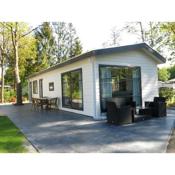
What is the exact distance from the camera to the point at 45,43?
32.2m

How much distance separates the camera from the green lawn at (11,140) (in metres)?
5.32

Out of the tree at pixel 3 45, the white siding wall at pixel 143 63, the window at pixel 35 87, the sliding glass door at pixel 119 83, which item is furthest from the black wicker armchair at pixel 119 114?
the tree at pixel 3 45

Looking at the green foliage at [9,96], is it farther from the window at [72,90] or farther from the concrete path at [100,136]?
the concrete path at [100,136]

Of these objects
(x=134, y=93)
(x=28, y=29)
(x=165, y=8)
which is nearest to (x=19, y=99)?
(x=28, y=29)

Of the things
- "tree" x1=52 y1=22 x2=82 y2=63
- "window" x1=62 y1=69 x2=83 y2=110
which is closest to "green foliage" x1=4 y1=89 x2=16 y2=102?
"tree" x1=52 y1=22 x2=82 y2=63

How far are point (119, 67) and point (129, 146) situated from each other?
524cm

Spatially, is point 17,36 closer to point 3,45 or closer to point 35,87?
point 3,45

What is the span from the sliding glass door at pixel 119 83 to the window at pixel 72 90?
1367mm

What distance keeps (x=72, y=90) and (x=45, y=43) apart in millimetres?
21967

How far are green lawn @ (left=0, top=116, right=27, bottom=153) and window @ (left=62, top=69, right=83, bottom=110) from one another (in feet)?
12.1

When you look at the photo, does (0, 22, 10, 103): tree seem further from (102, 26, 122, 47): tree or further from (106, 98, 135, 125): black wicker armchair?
(106, 98, 135, 125): black wicker armchair

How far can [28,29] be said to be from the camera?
73.7ft

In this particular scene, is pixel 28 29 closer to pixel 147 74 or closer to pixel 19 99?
pixel 19 99
